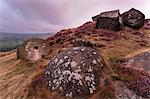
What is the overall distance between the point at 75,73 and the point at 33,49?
1075 centimetres

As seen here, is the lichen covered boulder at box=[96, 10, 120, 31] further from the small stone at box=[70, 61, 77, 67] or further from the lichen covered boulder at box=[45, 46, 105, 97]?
the small stone at box=[70, 61, 77, 67]

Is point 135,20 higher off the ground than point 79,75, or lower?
higher

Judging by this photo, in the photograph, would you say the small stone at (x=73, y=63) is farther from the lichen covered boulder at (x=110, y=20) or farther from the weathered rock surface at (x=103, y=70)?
the lichen covered boulder at (x=110, y=20)

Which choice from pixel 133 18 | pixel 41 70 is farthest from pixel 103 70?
pixel 133 18

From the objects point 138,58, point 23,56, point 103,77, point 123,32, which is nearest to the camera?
point 103,77

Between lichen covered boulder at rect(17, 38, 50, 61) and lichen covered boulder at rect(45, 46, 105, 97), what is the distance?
24.4 ft

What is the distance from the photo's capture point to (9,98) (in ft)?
64.5

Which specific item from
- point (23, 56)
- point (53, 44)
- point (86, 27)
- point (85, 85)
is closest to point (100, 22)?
point (86, 27)

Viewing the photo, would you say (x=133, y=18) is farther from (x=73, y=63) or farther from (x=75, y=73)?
(x=75, y=73)

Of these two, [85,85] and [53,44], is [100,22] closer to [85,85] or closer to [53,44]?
[53,44]

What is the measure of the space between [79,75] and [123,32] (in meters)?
14.8

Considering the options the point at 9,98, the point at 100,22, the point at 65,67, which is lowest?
the point at 9,98

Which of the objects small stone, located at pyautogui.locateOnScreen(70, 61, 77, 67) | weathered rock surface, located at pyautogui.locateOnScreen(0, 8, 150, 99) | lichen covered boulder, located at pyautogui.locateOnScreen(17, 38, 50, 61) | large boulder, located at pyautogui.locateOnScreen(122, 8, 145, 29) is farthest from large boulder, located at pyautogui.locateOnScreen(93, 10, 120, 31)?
small stone, located at pyautogui.locateOnScreen(70, 61, 77, 67)

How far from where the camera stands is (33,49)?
27781mm
